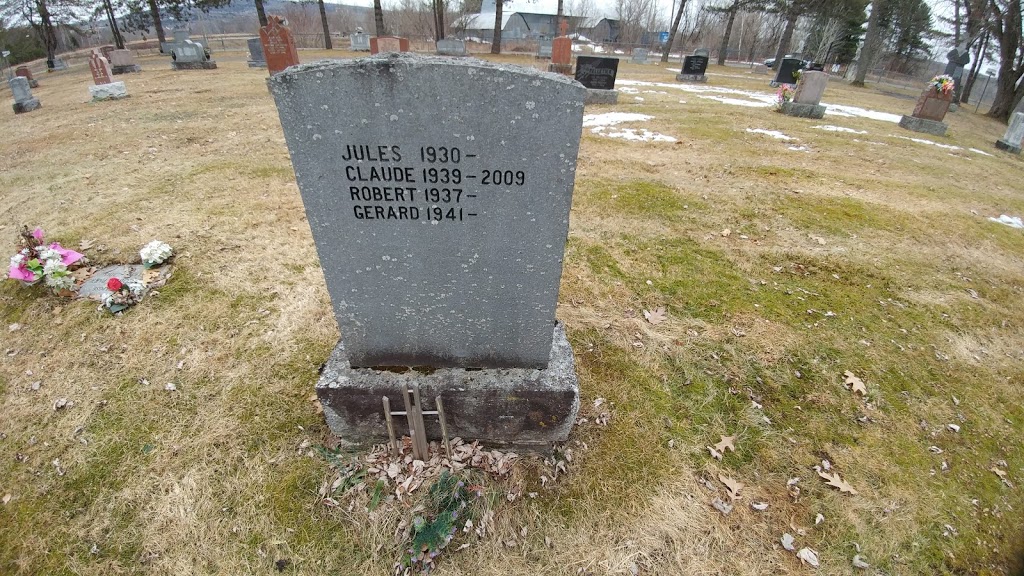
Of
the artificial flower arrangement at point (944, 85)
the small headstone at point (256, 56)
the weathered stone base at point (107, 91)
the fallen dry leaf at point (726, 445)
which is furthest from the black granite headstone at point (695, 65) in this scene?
the fallen dry leaf at point (726, 445)

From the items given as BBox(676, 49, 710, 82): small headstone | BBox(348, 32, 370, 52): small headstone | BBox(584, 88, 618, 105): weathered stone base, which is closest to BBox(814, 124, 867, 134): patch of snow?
BBox(584, 88, 618, 105): weathered stone base

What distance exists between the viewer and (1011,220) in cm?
730

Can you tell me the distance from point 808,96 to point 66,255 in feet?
59.3

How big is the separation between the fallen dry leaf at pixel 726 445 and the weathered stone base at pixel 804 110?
14.8m

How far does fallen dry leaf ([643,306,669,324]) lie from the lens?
14.3 feet

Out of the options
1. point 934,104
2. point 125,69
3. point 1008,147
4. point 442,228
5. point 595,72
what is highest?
point 595,72

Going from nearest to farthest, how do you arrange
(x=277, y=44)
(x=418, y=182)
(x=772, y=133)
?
(x=418, y=182) < (x=772, y=133) < (x=277, y=44)

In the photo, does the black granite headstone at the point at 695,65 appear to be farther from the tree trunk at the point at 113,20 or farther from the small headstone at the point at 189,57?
the tree trunk at the point at 113,20

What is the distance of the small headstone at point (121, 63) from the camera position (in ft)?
67.6

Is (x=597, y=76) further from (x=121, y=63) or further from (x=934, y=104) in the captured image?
(x=121, y=63)

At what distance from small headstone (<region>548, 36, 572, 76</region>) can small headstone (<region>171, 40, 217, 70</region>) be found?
17208 millimetres

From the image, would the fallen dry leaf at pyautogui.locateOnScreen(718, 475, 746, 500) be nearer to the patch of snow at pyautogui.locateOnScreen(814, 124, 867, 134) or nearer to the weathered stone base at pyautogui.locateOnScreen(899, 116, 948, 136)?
the patch of snow at pyautogui.locateOnScreen(814, 124, 867, 134)

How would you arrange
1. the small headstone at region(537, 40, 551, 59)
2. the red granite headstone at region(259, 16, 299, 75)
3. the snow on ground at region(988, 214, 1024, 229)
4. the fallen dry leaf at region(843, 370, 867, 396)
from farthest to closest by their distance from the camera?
the small headstone at region(537, 40, 551, 59) → the red granite headstone at region(259, 16, 299, 75) → the snow on ground at region(988, 214, 1024, 229) → the fallen dry leaf at region(843, 370, 867, 396)

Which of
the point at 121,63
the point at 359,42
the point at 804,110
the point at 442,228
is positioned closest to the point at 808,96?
the point at 804,110
